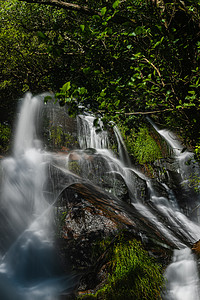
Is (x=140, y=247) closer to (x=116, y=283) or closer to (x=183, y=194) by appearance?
(x=116, y=283)

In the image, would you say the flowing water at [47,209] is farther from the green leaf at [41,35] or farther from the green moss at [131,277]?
the green leaf at [41,35]

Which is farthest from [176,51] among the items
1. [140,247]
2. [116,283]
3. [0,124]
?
[0,124]

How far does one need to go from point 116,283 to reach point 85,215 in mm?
2111

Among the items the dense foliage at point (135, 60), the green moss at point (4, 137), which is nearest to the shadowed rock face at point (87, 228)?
the dense foliage at point (135, 60)

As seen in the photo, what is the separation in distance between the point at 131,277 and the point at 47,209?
4399mm

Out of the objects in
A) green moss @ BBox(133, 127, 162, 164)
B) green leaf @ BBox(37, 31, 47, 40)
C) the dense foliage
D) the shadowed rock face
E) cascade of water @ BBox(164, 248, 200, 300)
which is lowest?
cascade of water @ BBox(164, 248, 200, 300)

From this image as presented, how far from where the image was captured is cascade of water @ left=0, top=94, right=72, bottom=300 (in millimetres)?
4766

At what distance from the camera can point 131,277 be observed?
142 inches

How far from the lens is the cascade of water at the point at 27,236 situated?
477cm

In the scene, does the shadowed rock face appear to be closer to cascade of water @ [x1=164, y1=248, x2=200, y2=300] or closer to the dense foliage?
cascade of water @ [x1=164, y1=248, x2=200, y2=300]

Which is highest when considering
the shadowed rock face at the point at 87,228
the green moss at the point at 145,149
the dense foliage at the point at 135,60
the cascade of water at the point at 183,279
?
the green moss at the point at 145,149

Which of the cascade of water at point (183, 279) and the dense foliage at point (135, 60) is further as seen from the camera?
the cascade of water at point (183, 279)

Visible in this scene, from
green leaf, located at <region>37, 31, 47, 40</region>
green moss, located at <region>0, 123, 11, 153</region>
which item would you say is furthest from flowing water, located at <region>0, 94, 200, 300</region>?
green leaf, located at <region>37, 31, 47, 40</region>

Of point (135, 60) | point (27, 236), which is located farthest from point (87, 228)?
point (135, 60)
